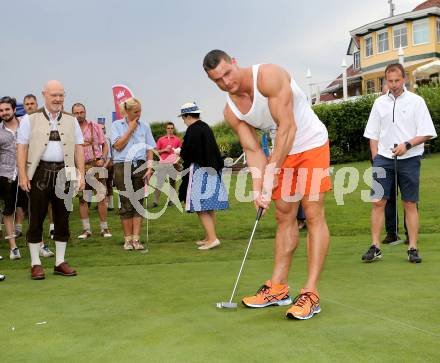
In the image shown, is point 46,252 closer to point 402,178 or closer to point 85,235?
point 85,235

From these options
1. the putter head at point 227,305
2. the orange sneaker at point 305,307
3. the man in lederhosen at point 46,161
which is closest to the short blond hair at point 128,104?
the man in lederhosen at point 46,161

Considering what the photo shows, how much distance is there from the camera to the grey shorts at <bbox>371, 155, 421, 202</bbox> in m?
7.25

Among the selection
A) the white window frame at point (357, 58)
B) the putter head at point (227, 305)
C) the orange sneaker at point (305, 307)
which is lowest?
the putter head at point (227, 305)

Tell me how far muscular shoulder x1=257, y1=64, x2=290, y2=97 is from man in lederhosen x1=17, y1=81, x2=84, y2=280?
119 inches

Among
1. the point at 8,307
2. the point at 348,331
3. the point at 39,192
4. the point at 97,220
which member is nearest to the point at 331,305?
the point at 348,331

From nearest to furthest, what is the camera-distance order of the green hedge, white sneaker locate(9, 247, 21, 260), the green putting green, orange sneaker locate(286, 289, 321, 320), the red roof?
the green putting green < orange sneaker locate(286, 289, 321, 320) < white sneaker locate(9, 247, 21, 260) < the green hedge < the red roof

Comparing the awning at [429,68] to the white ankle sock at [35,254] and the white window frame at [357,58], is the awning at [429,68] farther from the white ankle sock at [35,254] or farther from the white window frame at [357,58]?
the white ankle sock at [35,254]

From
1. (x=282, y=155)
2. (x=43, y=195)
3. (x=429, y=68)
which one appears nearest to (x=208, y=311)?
(x=282, y=155)

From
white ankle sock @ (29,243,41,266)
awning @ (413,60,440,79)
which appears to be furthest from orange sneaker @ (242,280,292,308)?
awning @ (413,60,440,79)

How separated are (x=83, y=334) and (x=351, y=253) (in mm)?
4292

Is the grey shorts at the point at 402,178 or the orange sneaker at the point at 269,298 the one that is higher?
the grey shorts at the point at 402,178

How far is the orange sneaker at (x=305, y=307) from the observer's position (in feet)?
14.2

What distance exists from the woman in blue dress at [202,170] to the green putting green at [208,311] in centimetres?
66

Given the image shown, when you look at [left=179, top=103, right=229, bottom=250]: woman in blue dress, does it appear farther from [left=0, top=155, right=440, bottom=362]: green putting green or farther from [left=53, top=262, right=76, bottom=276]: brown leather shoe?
[left=53, top=262, right=76, bottom=276]: brown leather shoe
